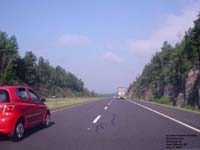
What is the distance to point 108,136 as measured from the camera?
11.4 m

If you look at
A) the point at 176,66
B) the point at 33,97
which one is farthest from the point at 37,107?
the point at 176,66

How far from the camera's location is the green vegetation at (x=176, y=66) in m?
44.9

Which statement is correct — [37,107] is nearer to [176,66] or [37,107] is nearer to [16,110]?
[16,110]

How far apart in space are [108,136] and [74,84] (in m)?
153

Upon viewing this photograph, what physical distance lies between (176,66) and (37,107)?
52216mm

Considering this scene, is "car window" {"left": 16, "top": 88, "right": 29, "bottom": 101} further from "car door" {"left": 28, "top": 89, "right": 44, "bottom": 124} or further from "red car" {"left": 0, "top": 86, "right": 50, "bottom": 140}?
"car door" {"left": 28, "top": 89, "right": 44, "bottom": 124}

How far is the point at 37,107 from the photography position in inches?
520

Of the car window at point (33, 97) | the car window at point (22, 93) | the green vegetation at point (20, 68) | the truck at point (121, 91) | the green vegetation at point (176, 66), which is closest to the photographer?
the car window at point (22, 93)

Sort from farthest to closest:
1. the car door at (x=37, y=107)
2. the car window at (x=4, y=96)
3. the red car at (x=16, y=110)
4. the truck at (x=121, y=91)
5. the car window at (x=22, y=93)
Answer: the truck at (x=121, y=91) < the car door at (x=37, y=107) < the car window at (x=22, y=93) < the car window at (x=4, y=96) < the red car at (x=16, y=110)

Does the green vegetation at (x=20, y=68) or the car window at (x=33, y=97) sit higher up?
the green vegetation at (x=20, y=68)

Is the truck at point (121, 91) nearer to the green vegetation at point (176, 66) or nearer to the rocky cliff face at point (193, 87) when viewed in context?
the green vegetation at point (176, 66)

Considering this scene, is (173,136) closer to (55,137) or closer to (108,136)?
(108,136)

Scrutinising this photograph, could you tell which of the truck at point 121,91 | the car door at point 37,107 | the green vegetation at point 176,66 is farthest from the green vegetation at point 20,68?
the car door at point 37,107

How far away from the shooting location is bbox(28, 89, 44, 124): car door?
12.9 meters
